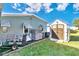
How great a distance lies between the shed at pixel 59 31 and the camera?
5.99 feet

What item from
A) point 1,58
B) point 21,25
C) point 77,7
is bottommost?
point 1,58

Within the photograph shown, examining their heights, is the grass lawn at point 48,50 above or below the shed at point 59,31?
below

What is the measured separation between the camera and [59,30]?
6.05 ft

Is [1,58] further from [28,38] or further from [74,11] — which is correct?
[74,11]

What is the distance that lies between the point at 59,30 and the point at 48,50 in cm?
18

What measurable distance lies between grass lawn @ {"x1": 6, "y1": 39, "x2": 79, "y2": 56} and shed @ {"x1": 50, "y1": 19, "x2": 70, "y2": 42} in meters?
0.04

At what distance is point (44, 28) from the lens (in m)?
1.82

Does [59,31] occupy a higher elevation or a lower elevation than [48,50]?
higher

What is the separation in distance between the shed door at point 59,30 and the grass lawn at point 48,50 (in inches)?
2.6

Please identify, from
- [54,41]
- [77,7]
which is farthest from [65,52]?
[77,7]

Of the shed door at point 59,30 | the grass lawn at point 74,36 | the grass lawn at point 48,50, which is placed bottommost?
the grass lawn at point 48,50

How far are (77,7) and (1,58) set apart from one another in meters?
0.68

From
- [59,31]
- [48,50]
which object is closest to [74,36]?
[59,31]

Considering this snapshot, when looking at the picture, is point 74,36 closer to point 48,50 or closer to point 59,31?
point 59,31
